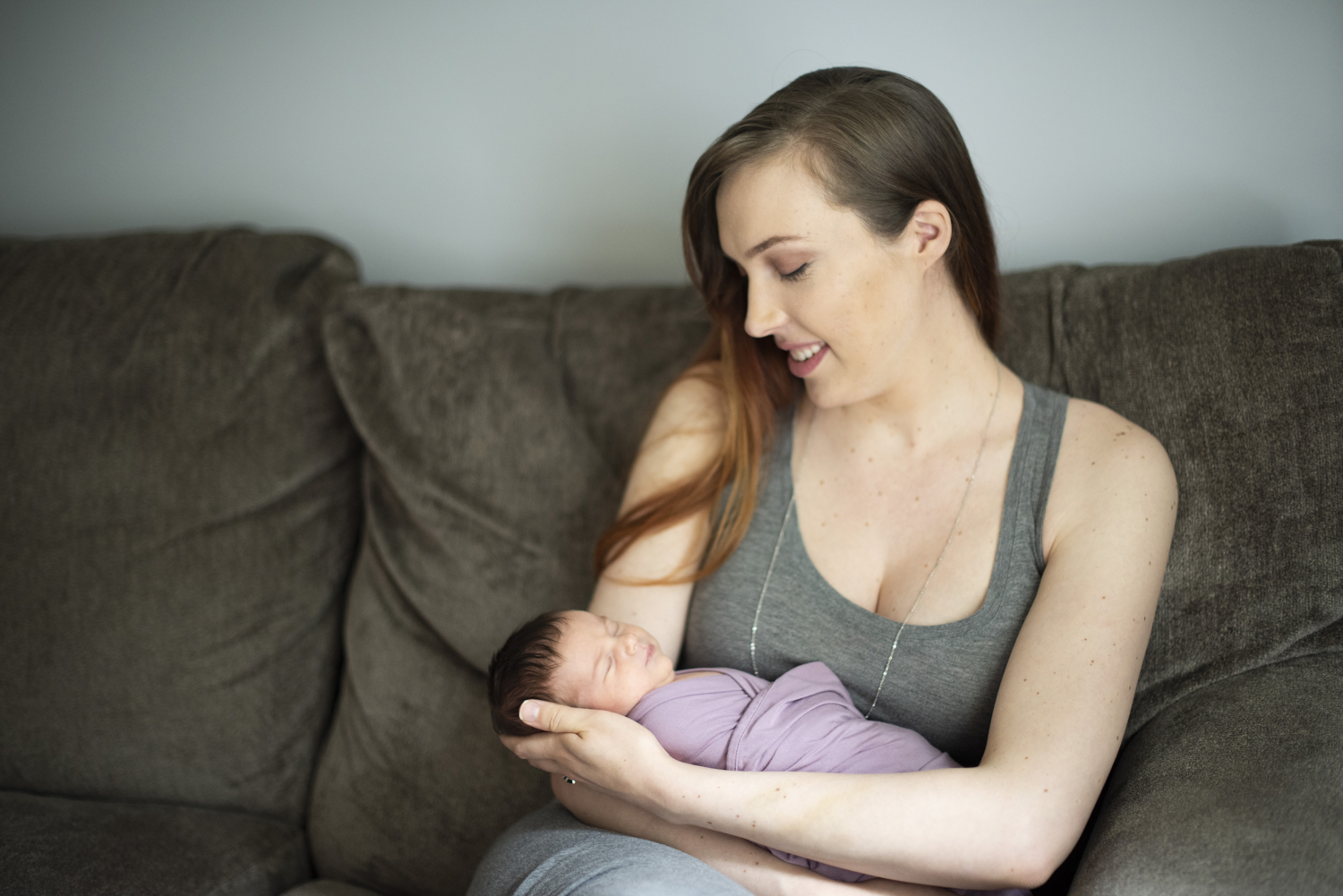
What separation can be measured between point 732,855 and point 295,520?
1076mm

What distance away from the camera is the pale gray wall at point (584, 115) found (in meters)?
1.48

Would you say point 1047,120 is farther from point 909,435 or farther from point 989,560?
point 989,560

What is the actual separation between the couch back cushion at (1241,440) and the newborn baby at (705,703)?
15.8 inches

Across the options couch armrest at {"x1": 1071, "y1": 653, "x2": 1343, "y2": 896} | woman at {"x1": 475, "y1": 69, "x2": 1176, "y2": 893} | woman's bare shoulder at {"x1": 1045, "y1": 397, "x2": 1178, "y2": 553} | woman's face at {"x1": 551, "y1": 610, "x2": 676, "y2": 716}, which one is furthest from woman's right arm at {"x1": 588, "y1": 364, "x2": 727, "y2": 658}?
couch armrest at {"x1": 1071, "y1": 653, "x2": 1343, "y2": 896}

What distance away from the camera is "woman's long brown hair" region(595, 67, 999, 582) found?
1108mm

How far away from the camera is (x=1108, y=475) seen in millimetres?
1110

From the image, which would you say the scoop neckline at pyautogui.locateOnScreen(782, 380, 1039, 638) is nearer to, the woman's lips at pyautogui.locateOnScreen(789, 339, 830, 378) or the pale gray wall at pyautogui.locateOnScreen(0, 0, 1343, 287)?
the woman's lips at pyautogui.locateOnScreen(789, 339, 830, 378)

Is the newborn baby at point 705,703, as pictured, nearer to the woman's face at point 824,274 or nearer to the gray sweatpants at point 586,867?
the gray sweatpants at point 586,867

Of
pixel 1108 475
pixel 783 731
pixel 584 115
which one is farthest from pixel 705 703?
pixel 584 115

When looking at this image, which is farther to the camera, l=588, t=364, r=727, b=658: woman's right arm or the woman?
l=588, t=364, r=727, b=658: woman's right arm

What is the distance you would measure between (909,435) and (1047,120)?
2.32 ft

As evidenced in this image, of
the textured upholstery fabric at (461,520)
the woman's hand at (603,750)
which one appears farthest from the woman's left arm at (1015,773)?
the textured upholstery fabric at (461,520)

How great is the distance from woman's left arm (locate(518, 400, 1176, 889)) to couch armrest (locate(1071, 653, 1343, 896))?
0.24ft

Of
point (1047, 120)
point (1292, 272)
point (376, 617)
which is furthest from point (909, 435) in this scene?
point (376, 617)
